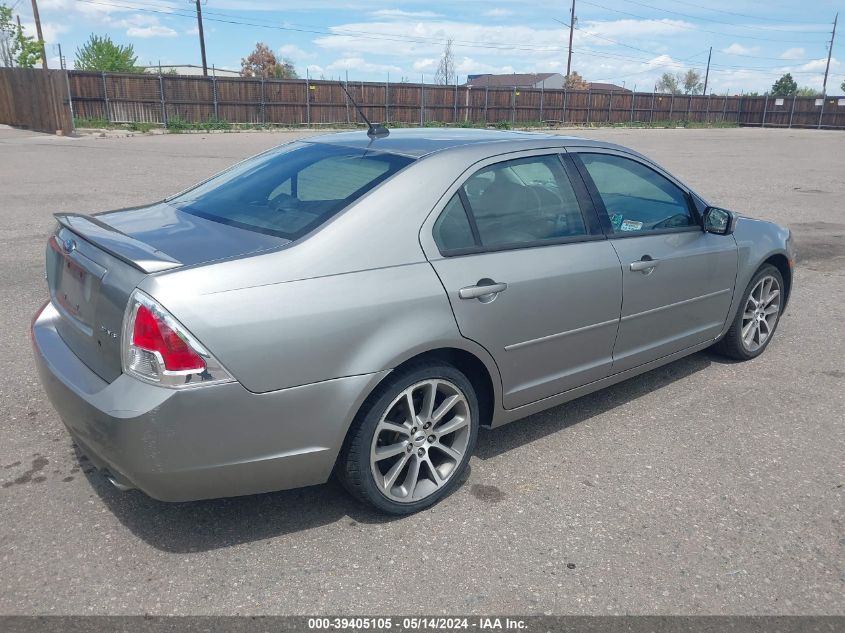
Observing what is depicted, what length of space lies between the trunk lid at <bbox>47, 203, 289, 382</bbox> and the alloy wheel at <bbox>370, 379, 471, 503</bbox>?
886 millimetres

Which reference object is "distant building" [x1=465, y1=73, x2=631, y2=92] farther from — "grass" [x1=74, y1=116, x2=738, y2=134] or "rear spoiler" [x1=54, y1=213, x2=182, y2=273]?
"rear spoiler" [x1=54, y1=213, x2=182, y2=273]

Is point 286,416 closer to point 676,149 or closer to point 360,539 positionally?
point 360,539

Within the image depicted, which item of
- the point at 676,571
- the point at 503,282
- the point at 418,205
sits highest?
the point at 418,205

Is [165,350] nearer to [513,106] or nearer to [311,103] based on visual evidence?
[311,103]

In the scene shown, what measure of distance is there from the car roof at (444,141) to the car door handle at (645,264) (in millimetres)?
704

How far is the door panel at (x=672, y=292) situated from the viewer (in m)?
3.93

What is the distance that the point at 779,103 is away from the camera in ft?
176

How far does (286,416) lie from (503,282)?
3.84ft

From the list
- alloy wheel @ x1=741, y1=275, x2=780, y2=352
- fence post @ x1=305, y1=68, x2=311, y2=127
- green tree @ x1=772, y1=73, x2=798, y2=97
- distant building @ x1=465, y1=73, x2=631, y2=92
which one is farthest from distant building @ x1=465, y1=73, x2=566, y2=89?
alloy wheel @ x1=741, y1=275, x2=780, y2=352

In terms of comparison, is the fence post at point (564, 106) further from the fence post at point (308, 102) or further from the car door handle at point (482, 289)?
the car door handle at point (482, 289)

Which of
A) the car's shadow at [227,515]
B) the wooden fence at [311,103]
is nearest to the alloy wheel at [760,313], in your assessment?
the car's shadow at [227,515]

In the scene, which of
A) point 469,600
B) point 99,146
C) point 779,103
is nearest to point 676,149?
point 99,146

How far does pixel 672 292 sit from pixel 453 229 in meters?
1.62

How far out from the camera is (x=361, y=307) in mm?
2809
